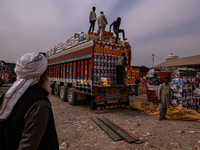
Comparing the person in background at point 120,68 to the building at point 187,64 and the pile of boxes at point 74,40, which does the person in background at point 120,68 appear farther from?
the building at point 187,64

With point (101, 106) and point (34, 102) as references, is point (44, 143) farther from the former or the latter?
point (101, 106)

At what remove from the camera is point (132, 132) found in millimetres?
4262

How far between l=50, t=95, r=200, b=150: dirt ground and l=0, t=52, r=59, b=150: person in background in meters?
2.48

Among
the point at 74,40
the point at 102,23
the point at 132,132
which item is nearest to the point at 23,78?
the point at 132,132

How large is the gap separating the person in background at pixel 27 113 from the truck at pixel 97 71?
4.62 metres

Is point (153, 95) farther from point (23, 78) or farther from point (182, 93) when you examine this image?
point (23, 78)

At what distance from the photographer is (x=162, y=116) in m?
5.52

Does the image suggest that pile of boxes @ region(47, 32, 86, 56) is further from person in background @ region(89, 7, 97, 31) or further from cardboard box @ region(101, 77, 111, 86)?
cardboard box @ region(101, 77, 111, 86)

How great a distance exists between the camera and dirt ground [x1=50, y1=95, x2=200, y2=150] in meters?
3.42

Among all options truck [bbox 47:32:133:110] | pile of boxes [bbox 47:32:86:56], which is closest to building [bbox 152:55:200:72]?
truck [bbox 47:32:133:110]

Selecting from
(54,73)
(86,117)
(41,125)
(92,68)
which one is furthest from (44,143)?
(54,73)

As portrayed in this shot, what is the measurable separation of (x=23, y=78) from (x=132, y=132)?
388cm

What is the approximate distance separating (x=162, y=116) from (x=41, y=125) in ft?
18.1

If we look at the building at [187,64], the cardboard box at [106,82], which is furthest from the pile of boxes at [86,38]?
the building at [187,64]
